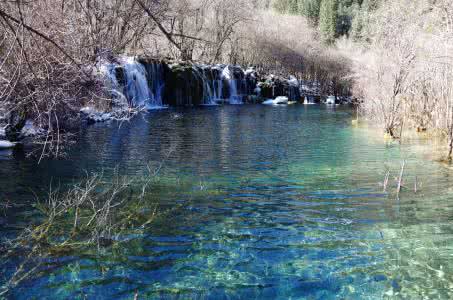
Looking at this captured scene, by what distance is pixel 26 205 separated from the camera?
30.0ft

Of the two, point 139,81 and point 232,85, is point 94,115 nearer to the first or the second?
point 139,81

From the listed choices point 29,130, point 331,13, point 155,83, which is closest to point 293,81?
point 155,83

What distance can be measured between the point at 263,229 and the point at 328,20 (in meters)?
86.0

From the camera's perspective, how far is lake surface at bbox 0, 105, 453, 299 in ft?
19.0

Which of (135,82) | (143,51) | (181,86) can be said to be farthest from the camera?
(181,86)

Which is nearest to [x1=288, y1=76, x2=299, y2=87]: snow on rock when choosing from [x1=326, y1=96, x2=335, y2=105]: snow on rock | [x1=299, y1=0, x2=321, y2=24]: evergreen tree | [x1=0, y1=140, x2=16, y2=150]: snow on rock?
[x1=326, y1=96, x2=335, y2=105]: snow on rock

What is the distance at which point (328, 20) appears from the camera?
87188mm

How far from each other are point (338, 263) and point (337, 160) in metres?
8.79

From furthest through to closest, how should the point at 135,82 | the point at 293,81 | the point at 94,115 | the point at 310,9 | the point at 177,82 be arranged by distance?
the point at 310,9, the point at 293,81, the point at 177,82, the point at 135,82, the point at 94,115

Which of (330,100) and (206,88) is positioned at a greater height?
(206,88)

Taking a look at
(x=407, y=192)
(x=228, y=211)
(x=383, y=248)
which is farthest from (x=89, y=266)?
(x=407, y=192)

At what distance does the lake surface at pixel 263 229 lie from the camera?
19.0ft

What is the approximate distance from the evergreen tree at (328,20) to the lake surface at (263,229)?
74.3 metres

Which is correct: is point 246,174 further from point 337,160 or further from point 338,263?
point 338,263
